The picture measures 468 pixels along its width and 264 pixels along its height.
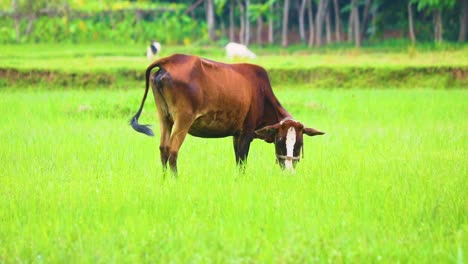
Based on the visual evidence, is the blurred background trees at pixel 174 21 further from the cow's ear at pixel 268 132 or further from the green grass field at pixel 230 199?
the cow's ear at pixel 268 132

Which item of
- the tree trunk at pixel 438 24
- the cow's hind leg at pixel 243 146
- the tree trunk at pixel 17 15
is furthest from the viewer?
the tree trunk at pixel 17 15

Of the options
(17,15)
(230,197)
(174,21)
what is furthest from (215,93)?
(174,21)

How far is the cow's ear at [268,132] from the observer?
699 cm

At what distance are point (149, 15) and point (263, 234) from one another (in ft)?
94.3

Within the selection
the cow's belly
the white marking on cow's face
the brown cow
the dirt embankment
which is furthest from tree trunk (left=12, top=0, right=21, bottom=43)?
the white marking on cow's face

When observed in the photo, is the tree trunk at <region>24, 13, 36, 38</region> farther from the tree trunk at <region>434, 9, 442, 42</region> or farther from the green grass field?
the green grass field

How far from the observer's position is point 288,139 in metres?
6.88

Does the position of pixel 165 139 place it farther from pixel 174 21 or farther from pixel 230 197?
pixel 174 21

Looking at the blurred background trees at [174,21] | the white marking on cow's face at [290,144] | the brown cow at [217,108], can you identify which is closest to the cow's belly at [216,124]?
the brown cow at [217,108]

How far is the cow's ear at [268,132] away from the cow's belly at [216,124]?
0.19 m

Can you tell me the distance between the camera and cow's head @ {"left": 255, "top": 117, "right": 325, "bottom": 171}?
22.5 ft

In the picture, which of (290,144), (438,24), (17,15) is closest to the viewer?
(290,144)

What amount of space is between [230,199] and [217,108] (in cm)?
129

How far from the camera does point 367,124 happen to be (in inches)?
435
